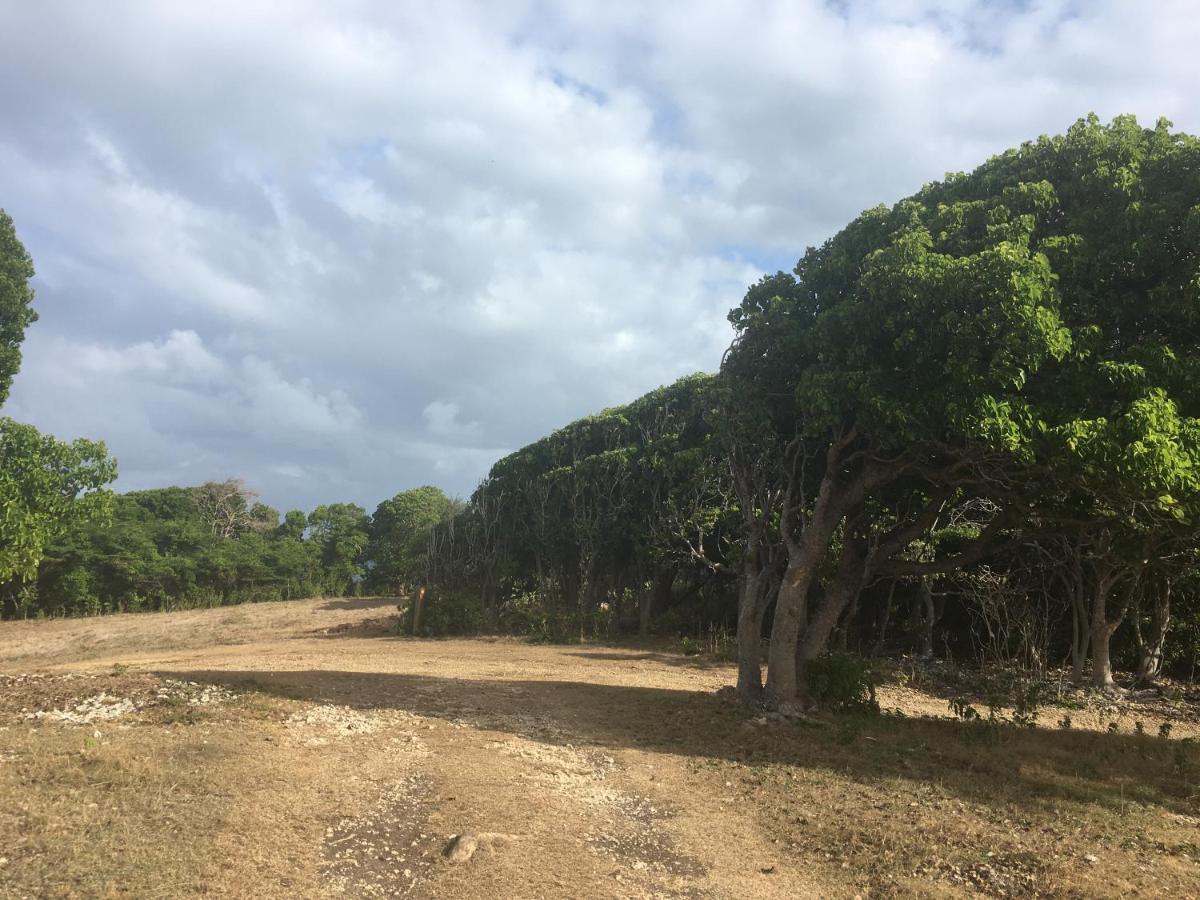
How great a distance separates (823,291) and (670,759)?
6453 millimetres

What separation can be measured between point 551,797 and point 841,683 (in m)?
5.33

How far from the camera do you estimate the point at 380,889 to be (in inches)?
187

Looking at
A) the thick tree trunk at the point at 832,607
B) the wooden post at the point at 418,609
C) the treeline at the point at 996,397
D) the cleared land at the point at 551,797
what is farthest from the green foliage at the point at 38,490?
the thick tree trunk at the point at 832,607

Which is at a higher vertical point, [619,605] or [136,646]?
[619,605]

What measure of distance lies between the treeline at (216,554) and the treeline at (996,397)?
26768 mm

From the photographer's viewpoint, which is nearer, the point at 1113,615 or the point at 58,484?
the point at 1113,615

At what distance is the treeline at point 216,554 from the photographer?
37.0m

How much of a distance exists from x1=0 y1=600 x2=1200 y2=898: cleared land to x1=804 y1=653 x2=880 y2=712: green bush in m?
0.53

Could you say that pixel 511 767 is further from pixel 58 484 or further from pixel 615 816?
pixel 58 484

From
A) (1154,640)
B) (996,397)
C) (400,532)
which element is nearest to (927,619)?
(1154,640)

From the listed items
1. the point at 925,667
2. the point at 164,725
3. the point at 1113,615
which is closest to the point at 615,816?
the point at 164,725

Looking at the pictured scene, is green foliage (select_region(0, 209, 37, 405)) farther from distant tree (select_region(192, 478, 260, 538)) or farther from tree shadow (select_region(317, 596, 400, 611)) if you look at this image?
distant tree (select_region(192, 478, 260, 538))

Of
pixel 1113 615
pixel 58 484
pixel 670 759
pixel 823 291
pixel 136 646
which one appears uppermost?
pixel 823 291

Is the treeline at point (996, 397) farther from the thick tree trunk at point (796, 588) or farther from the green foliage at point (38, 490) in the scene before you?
the green foliage at point (38, 490)
